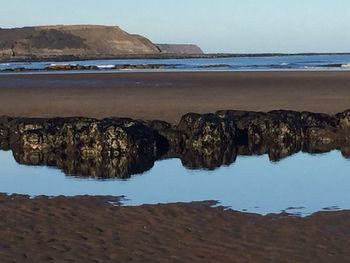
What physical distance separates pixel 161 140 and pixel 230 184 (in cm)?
576

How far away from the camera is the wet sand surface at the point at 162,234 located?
28.2 feet

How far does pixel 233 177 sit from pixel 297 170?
1655 millimetres

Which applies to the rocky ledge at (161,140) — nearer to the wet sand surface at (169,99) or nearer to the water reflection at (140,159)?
the water reflection at (140,159)

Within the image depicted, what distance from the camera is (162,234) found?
380 inches

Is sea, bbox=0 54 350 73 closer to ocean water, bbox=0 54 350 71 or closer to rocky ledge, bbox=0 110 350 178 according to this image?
ocean water, bbox=0 54 350 71

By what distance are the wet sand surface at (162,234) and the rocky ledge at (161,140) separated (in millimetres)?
3686

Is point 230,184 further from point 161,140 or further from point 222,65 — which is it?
point 222,65

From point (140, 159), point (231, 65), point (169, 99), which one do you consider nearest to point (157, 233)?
point (140, 159)

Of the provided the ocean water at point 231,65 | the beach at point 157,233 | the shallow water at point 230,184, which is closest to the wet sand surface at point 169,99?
the shallow water at point 230,184

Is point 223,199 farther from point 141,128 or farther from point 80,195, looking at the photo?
point 141,128

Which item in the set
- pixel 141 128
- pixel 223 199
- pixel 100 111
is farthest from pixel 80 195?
pixel 100 111

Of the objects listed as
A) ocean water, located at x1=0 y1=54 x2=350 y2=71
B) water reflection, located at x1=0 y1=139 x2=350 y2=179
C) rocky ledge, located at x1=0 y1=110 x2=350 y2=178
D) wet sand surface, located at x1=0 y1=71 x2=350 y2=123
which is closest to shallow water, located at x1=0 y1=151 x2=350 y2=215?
water reflection, located at x1=0 y1=139 x2=350 y2=179

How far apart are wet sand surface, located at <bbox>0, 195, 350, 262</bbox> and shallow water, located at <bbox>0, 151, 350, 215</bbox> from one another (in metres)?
0.71

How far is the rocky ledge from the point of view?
660 inches
